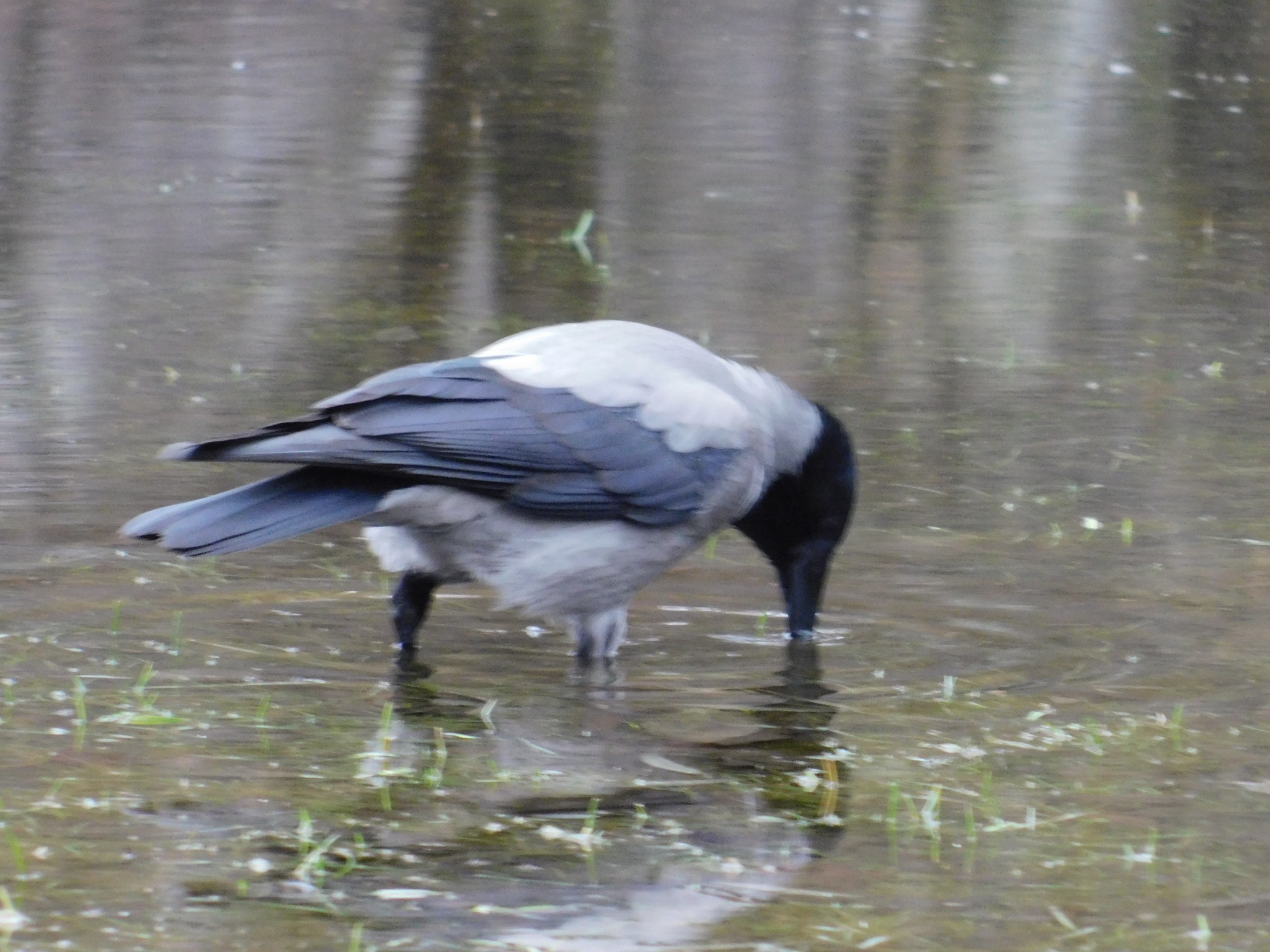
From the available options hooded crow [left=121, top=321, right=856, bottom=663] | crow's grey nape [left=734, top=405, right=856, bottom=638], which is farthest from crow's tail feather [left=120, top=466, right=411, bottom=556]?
crow's grey nape [left=734, top=405, right=856, bottom=638]

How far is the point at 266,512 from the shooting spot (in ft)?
16.1

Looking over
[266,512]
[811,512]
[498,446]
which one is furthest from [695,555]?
[266,512]

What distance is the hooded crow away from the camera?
4941 mm

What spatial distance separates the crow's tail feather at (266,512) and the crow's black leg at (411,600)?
1.34 ft

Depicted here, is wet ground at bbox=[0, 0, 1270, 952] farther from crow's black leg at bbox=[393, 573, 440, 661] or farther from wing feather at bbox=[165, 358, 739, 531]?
wing feather at bbox=[165, 358, 739, 531]

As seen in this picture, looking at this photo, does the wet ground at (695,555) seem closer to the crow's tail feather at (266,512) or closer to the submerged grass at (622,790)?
the submerged grass at (622,790)

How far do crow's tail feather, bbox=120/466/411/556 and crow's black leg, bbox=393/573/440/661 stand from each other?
41 centimetres

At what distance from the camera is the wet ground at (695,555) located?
12.3ft

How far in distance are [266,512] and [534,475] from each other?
0.74 m

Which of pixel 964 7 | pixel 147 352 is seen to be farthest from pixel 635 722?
pixel 964 7

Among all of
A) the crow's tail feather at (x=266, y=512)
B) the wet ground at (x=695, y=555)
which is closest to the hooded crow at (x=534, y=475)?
the crow's tail feather at (x=266, y=512)

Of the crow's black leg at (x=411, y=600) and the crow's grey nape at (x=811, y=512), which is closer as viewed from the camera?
the crow's black leg at (x=411, y=600)

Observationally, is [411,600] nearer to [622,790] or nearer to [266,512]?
[266,512]

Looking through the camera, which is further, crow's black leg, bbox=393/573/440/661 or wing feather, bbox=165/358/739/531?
crow's black leg, bbox=393/573/440/661
